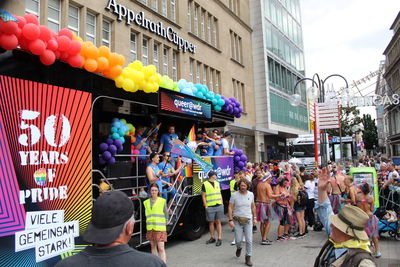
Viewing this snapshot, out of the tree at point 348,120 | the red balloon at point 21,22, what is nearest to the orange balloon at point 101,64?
the red balloon at point 21,22

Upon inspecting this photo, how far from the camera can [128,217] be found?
1.88 meters

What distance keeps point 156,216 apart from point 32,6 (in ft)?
32.9

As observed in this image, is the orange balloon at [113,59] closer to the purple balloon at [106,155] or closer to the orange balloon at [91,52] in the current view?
the orange balloon at [91,52]

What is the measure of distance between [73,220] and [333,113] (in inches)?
434

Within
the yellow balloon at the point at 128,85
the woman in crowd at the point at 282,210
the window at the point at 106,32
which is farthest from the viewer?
the window at the point at 106,32

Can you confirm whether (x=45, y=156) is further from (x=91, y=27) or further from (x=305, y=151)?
(x=305, y=151)

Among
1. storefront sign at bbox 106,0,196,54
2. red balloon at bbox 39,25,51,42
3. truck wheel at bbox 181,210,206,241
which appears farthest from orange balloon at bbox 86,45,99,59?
storefront sign at bbox 106,0,196,54

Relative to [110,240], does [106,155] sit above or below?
above

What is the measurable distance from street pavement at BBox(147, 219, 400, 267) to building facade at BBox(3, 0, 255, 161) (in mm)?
8437

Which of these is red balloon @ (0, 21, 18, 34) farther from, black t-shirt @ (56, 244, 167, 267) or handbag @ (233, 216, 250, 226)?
handbag @ (233, 216, 250, 226)

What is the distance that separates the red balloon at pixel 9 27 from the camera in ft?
12.7

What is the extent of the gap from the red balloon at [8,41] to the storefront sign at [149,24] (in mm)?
12003

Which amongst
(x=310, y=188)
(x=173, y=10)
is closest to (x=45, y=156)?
(x=310, y=188)

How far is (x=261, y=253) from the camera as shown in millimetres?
7652
